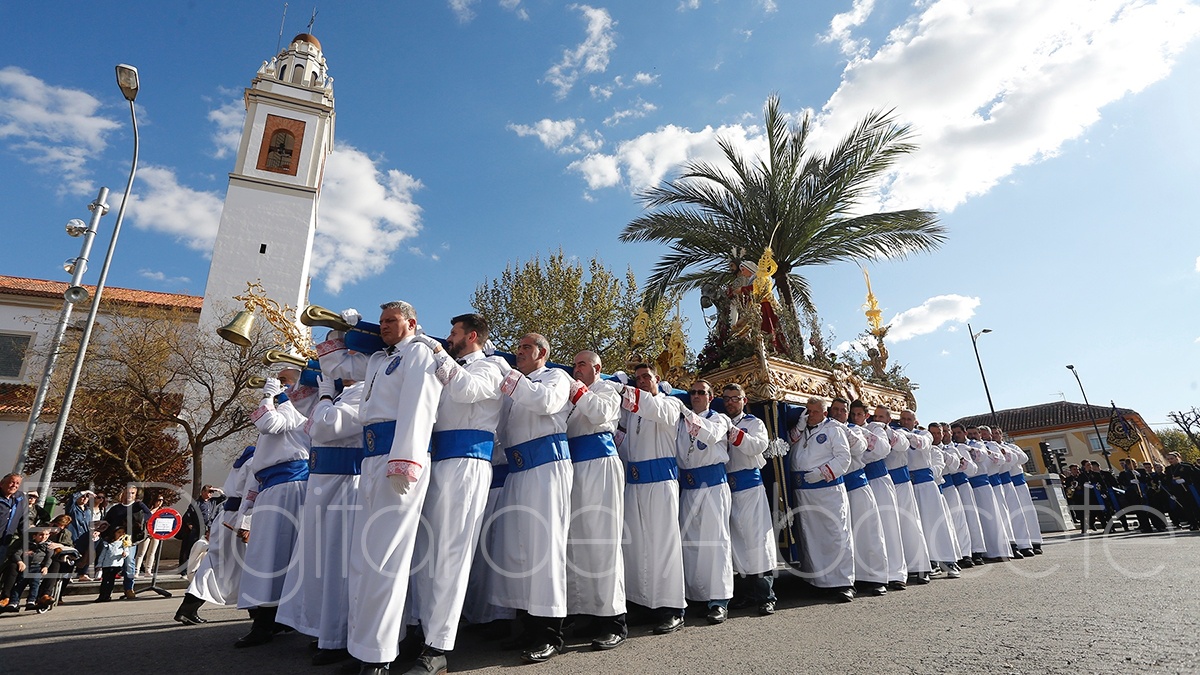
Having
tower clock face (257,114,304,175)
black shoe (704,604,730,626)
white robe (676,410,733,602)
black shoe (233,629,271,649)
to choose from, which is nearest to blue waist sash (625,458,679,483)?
white robe (676,410,733,602)

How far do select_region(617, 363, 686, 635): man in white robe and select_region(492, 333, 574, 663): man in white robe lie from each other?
0.76 m

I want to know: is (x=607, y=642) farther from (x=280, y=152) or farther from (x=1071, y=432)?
(x=1071, y=432)

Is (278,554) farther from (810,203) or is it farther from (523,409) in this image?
(810,203)

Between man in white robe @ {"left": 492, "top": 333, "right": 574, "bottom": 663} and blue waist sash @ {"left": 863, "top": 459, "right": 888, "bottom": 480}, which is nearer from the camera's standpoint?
man in white robe @ {"left": 492, "top": 333, "right": 574, "bottom": 663}

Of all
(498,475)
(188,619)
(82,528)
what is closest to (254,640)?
(188,619)

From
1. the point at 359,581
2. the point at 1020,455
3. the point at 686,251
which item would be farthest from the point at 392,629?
the point at 1020,455

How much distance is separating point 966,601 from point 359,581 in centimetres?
463

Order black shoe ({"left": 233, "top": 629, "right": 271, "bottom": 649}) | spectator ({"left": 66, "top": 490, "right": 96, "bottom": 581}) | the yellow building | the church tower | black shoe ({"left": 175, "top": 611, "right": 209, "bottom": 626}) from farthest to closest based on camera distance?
1. the yellow building
2. the church tower
3. spectator ({"left": 66, "top": 490, "right": 96, "bottom": 581})
4. black shoe ({"left": 175, "top": 611, "right": 209, "bottom": 626})
5. black shoe ({"left": 233, "top": 629, "right": 271, "bottom": 649})

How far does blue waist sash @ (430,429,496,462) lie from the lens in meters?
3.42

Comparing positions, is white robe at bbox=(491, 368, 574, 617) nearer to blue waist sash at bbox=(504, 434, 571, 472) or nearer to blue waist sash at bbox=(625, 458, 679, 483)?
blue waist sash at bbox=(504, 434, 571, 472)

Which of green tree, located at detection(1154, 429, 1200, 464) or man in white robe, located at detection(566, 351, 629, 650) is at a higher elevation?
green tree, located at detection(1154, 429, 1200, 464)

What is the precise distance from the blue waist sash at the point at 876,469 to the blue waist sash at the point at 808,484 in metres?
0.54

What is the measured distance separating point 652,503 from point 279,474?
117 inches

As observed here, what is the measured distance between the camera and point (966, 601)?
4.77 m
